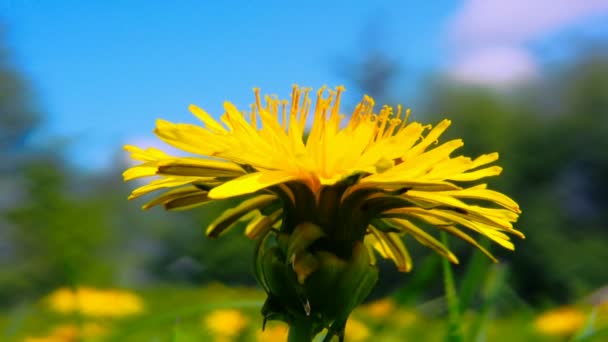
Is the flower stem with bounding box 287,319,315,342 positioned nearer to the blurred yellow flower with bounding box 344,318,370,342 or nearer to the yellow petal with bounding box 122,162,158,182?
the yellow petal with bounding box 122,162,158,182

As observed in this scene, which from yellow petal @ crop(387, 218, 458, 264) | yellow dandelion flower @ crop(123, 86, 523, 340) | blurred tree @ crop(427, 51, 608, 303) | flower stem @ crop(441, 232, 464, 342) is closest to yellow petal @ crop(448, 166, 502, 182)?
yellow dandelion flower @ crop(123, 86, 523, 340)

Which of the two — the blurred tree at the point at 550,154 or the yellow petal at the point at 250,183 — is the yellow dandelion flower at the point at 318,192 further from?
the blurred tree at the point at 550,154

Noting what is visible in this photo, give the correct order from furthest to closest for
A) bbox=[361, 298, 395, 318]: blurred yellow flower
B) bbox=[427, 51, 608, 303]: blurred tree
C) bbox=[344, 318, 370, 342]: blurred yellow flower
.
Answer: bbox=[427, 51, 608, 303]: blurred tree
bbox=[344, 318, 370, 342]: blurred yellow flower
bbox=[361, 298, 395, 318]: blurred yellow flower

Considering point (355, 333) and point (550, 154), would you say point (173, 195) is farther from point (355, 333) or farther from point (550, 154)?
point (550, 154)

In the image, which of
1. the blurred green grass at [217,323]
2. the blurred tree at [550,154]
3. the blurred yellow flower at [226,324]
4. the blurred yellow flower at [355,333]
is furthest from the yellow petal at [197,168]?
the blurred tree at [550,154]

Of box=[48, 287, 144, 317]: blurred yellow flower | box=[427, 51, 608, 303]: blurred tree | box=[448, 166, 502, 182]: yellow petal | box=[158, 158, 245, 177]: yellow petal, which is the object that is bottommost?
box=[448, 166, 502, 182]: yellow petal

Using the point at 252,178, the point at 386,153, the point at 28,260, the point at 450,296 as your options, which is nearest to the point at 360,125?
the point at 386,153

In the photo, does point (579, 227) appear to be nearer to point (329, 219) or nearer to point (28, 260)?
point (28, 260)

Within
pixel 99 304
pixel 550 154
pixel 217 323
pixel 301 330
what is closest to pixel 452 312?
pixel 301 330
